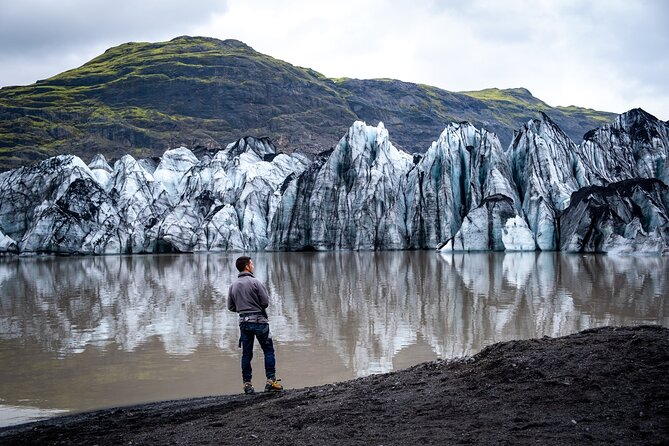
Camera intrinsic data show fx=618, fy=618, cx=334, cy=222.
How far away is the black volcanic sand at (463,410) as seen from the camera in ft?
17.4

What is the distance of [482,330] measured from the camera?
13.1 m

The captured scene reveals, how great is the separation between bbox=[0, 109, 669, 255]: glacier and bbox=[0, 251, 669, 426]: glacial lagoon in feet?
96.8

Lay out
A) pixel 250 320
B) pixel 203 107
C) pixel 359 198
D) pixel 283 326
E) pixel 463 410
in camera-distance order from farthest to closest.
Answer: pixel 203 107
pixel 359 198
pixel 283 326
pixel 250 320
pixel 463 410

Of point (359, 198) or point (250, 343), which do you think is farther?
point (359, 198)

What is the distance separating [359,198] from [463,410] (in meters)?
57.4

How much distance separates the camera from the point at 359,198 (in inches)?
2486

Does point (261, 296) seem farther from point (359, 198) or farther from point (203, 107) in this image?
point (203, 107)

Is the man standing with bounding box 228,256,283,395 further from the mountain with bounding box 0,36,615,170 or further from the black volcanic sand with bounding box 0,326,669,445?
the mountain with bounding box 0,36,615,170

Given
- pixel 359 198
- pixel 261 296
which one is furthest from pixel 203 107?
pixel 261 296

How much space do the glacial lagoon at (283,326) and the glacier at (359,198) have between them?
29497 millimetres

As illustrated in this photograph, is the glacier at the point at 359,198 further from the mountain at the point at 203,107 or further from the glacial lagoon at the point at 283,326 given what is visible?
the glacial lagoon at the point at 283,326

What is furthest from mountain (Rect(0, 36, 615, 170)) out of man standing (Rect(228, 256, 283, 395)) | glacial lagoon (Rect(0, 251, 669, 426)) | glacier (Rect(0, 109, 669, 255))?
man standing (Rect(228, 256, 283, 395))

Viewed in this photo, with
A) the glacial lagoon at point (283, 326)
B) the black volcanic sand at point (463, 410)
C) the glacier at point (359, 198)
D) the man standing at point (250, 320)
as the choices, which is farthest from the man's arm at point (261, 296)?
the glacier at point (359, 198)

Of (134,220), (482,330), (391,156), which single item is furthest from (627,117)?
(482,330)
